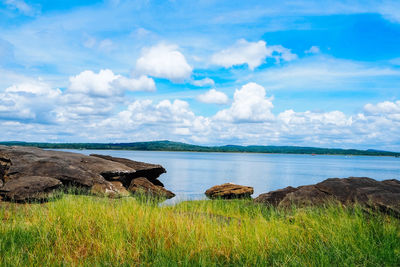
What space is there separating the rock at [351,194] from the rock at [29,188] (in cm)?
892

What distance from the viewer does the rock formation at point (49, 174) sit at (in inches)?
482

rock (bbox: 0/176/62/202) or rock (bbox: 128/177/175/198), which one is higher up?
rock (bbox: 0/176/62/202)

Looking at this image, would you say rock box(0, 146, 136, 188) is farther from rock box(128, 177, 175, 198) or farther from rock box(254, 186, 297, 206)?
rock box(254, 186, 297, 206)

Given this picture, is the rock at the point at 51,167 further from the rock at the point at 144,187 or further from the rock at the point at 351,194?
the rock at the point at 351,194

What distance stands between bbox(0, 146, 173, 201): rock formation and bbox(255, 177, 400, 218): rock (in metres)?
8.10

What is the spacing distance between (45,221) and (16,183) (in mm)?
5678

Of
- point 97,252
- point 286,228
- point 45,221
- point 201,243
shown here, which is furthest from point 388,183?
point 45,221

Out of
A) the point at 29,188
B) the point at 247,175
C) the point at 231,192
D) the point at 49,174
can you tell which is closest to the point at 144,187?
the point at 231,192

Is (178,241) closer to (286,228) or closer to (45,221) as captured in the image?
(286,228)

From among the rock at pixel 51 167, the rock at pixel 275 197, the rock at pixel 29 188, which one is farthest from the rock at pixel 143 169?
the rock at pixel 275 197

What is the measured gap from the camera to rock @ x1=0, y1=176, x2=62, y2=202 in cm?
1193

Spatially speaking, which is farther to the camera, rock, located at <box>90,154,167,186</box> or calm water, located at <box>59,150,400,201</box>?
calm water, located at <box>59,150,400,201</box>

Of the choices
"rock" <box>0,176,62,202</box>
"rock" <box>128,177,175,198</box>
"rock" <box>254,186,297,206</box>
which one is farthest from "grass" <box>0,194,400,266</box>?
"rock" <box>128,177,175,198</box>

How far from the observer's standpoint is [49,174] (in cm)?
1405
